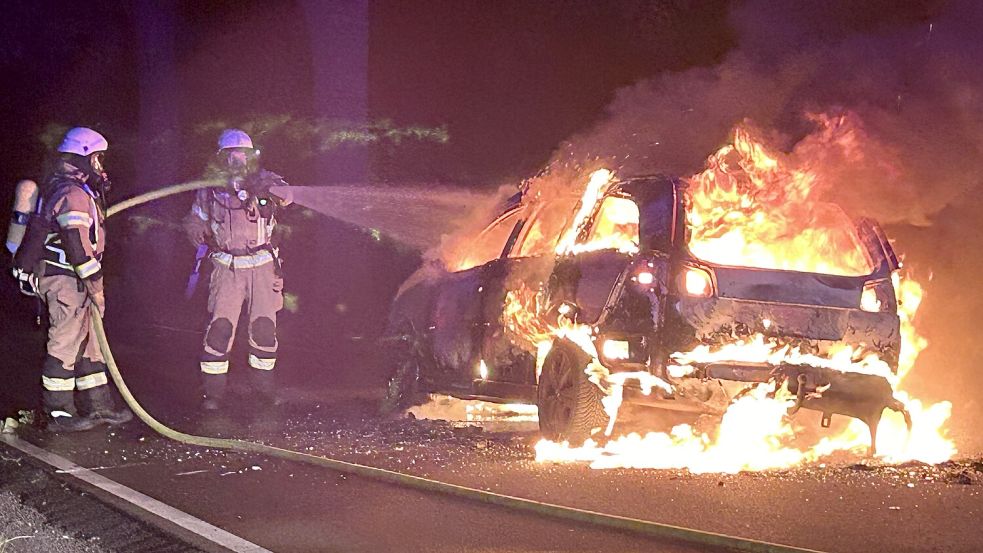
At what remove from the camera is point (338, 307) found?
19.2 meters

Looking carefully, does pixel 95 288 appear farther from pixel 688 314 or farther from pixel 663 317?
pixel 688 314

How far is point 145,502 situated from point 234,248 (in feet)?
11.9

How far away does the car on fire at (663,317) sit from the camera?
22.6 feet

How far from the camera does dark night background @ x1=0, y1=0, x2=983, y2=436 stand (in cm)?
991

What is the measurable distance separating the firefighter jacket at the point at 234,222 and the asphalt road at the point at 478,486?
126 centimetres

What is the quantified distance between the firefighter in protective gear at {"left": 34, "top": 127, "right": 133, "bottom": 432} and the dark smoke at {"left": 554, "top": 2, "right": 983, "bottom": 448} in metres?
3.50

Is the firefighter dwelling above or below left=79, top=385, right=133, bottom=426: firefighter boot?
above

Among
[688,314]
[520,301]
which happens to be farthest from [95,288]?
[688,314]

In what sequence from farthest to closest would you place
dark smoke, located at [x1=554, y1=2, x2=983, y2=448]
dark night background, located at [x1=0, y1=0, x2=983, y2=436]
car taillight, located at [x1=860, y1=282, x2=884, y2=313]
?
1. dark night background, located at [x1=0, y1=0, x2=983, y2=436]
2. dark smoke, located at [x1=554, y1=2, x2=983, y2=448]
3. car taillight, located at [x1=860, y1=282, x2=884, y2=313]

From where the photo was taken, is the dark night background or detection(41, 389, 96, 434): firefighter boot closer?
detection(41, 389, 96, 434): firefighter boot

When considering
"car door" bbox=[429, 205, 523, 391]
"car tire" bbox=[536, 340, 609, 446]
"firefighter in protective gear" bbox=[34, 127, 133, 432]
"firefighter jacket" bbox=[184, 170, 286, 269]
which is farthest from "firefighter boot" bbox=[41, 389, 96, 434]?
"car tire" bbox=[536, 340, 609, 446]

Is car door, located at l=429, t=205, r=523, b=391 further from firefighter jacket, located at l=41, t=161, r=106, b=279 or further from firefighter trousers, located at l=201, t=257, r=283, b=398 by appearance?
firefighter jacket, located at l=41, t=161, r=106, b=279

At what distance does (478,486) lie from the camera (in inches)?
254

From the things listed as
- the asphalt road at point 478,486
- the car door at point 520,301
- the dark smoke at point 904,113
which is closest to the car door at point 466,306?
the car door at point 520,301
